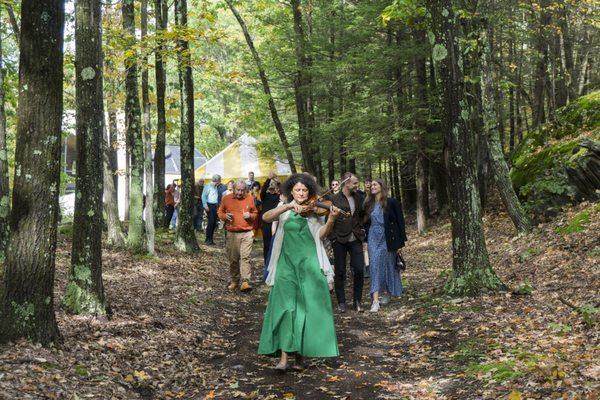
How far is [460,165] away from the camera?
377 inches

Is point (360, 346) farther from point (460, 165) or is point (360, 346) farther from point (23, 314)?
point (23, 314)

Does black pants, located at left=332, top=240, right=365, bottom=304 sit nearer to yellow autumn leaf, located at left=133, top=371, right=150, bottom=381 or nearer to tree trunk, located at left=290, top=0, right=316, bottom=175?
yellow autumn leaf, located at left=133, top=371, right=150, bottom=381

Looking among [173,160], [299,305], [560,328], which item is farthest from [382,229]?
[173,160]

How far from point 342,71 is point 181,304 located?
14487 mm

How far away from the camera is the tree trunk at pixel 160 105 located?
14789 mm

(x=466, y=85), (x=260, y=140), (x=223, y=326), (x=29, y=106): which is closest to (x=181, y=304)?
(x=223, y=326)

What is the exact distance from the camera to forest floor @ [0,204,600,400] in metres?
5.70

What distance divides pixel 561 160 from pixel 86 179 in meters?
11.9

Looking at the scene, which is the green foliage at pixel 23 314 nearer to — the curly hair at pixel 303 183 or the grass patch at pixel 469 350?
the curly hair at pixel 303 183

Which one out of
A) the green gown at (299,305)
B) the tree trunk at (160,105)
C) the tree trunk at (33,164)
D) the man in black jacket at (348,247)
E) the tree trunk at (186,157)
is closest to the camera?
the tree trunk at (33,164)

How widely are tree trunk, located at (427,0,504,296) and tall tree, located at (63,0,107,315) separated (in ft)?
16.8

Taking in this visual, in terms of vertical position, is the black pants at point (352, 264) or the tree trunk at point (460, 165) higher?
the tree trunk at point (460, 165)

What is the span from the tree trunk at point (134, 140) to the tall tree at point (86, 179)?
537 cm

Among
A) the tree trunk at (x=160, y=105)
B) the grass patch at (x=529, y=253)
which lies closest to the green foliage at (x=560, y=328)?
the grass patch at (x=529, y=253)
